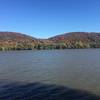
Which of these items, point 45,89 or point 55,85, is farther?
point 55,85

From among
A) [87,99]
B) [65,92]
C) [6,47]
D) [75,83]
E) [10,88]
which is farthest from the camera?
[6,47]

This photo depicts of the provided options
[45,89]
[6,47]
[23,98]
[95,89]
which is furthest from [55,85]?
[6,47]

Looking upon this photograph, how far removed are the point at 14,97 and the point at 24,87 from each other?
3.72 metres

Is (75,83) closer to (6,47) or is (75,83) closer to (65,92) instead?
(65,92)

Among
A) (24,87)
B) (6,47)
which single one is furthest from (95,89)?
(6,47)

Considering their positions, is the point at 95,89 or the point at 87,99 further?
the point at 95,89

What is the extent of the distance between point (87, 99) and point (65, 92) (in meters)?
2.62

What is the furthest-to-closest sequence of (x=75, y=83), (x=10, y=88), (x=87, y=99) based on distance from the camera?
(x=75, y=83) < (x=10, y=88) < (x=87, y=99)

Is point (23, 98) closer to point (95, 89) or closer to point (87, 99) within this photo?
point (87, 99)

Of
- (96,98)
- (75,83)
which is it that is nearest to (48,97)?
(96,98)

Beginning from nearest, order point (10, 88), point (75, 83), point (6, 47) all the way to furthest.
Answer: point (10, 88) → point (75, 83) → point (6, 47)

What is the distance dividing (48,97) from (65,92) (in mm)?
A: 1978

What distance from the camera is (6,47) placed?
177625 millimetres

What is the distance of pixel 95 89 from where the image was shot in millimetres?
20219
